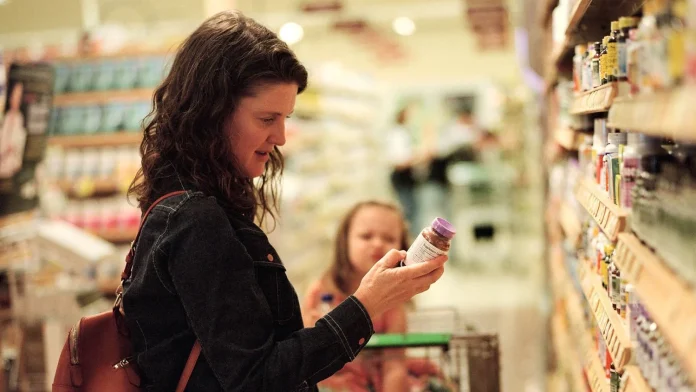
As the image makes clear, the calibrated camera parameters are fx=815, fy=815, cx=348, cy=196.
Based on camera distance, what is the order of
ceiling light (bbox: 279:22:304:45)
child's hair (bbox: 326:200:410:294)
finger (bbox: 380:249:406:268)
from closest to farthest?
finger (bbox: 380:249:406:268) → child's hair (bbox: 326:200:410:294) → ceiling light (bbox: 279:22:304:45)

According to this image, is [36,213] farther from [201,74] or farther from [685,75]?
[685,75]

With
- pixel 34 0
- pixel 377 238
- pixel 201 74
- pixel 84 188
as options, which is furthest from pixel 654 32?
pixel 34 0

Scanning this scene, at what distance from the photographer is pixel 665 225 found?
1294 mm

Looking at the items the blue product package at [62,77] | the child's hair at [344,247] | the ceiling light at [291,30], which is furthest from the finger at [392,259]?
the ceiling light at [291,30]

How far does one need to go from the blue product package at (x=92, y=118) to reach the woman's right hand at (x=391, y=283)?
15.8 feet

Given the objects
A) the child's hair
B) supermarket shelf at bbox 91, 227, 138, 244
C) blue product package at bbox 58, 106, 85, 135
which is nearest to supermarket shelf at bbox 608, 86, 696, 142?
the child's hair

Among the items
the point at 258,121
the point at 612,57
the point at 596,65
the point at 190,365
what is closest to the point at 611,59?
the point at 612,57

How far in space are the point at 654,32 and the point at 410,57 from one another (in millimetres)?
16753

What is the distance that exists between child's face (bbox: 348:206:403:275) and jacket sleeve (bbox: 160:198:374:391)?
5.55 feet

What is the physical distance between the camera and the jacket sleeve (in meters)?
1.68

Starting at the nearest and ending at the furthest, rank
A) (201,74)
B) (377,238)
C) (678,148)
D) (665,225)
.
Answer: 1. (665,225)
2. (678,148)
3. (201,74)
4. (377,238)

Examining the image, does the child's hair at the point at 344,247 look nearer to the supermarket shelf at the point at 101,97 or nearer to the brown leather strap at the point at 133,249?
the brown leather strap at the point at 133,249

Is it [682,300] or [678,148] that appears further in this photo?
[678,148]

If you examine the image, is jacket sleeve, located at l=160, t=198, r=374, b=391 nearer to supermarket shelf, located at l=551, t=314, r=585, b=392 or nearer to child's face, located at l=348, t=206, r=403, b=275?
supermarket shelf, located at l=551, t=314, r=585, b=392
